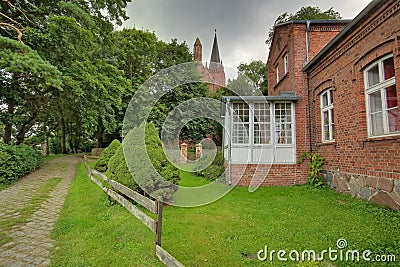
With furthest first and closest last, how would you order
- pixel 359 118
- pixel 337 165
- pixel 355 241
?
1. pixel 337 165
2. pixel 359 118
3. pixel 355 241

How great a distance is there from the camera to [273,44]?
1396 centimetres

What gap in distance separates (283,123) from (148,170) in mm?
5992

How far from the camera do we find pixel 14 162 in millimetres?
10094

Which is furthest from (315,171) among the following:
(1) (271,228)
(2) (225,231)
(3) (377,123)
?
(2) (225,231)

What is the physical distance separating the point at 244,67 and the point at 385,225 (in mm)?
27638

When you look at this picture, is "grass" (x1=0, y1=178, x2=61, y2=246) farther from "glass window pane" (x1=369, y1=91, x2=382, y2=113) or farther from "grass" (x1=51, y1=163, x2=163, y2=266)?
"glass window pane" (x1=369, y1=91, x2=382, y2=113)

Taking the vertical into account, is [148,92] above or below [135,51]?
below

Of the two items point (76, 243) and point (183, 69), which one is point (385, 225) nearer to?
point (76, 243)

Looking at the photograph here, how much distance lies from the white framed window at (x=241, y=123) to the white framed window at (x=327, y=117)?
2.70 meters

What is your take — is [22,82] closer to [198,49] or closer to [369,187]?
[369,187]

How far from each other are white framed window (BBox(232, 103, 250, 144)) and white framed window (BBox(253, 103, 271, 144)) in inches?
12.0

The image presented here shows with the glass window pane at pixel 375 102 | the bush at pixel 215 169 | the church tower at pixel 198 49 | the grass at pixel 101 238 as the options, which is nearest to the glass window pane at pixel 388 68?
the glass window pane at pixel 375 102

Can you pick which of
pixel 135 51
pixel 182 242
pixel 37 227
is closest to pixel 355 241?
pixel 182 242

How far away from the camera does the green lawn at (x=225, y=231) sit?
3.34m
